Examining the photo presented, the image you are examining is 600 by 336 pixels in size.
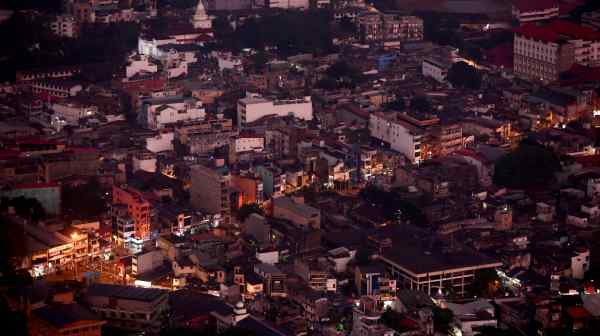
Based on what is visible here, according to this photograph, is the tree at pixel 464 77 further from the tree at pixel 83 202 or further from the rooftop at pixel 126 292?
the rooftop at pixel 126 292

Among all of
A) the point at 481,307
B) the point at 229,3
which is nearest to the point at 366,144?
the point at 481,307

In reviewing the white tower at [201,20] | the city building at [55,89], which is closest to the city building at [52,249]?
the city building at [55,89]

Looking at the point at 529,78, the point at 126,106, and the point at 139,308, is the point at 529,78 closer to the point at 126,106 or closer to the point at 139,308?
the point at 126,106

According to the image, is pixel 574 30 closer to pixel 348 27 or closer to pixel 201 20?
pixel 348 27

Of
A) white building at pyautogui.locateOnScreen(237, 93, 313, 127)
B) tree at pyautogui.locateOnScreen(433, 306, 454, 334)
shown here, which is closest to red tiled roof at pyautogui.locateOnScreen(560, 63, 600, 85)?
white building at pyautogui.locateOnScreen(237, 93, 313, 127)

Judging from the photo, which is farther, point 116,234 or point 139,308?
point 116,234

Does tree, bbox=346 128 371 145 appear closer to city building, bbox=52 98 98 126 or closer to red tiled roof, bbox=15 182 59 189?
city building, bbox=52 98 98 126

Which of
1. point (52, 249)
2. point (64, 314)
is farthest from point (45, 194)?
point (64, 314)
